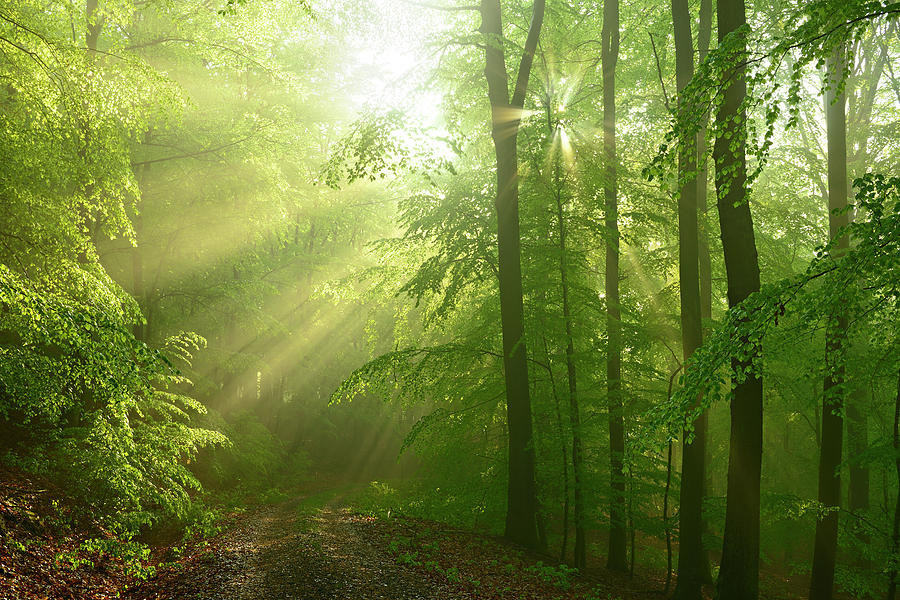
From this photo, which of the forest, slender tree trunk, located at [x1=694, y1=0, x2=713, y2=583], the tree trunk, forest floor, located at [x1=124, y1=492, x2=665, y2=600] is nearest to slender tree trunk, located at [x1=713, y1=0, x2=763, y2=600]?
the forest

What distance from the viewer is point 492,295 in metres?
12.4

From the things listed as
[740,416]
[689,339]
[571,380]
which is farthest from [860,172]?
[740,416]

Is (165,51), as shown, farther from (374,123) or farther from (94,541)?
(94,541)

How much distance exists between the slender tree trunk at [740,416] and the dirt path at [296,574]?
3462 millimetres

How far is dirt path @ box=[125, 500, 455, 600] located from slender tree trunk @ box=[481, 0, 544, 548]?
2.62m

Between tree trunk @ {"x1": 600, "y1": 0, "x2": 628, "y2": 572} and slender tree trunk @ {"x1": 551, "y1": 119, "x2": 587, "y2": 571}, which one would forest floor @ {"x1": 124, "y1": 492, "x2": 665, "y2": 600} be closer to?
slender tree trunk @ {"x1": 551, "y1": 119, "x2": 587, "y2": 571}

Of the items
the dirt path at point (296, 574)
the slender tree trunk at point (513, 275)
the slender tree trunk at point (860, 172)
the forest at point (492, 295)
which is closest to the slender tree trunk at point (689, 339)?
the forest at point (492, 295)

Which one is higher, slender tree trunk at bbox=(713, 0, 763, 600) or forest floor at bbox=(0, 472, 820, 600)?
slender tree trunk at bbox=(713, 0, 763, 600)

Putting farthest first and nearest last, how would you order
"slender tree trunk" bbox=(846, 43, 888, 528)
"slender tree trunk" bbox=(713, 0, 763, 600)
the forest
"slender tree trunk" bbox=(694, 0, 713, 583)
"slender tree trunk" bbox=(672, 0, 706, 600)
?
"slender tree trunk" bbox=(846, 43, 888, 528)
"slender tree trunk" bbox=(694, 0, 713, 583)
"slender tree trunk" bbox=(672, 0, 706, 600)
"slender tree trunk" bbox=(713, 0, 763, 600)
the forest

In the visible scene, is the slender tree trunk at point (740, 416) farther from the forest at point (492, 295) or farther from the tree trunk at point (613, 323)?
the tree trunk at point (613, 323)

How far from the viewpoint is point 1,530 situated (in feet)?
22.1

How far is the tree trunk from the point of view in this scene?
9883 mm

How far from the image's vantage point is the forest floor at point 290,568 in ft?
21.7

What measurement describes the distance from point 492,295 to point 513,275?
2.23 meters
